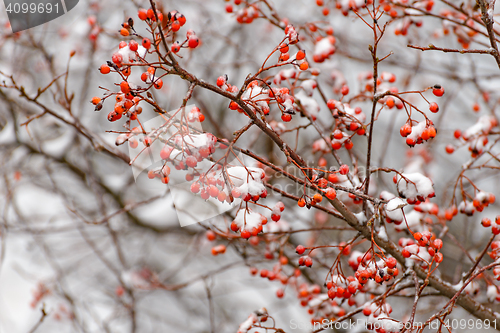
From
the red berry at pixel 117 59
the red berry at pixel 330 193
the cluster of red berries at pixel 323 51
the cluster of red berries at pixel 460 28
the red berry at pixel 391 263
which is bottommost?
→ the red berry at pixel 391 263

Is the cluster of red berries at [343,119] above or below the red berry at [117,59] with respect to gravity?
above

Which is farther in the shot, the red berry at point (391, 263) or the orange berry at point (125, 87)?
the red berry at point (391, 263)

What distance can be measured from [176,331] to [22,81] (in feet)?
17.4

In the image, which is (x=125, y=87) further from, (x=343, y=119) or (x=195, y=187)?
(x=343, y=119)

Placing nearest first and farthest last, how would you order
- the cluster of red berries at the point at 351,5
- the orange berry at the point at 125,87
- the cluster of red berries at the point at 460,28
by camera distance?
the orange berry at the point at 125,87, the cluster of red berries at the point at 351,5, the cluster of red berries at the point at 460,28

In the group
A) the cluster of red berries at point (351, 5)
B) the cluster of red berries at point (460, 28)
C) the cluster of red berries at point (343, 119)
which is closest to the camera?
the cluster of red berries at point (343, 119)

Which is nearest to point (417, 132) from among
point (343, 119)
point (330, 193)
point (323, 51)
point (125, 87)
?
point (343, 119)

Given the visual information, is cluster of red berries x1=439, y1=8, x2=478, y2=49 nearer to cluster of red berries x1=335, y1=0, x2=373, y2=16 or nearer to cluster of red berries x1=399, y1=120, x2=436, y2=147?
cluster of red berries x1=335, y1=0, x2=373, y2=16

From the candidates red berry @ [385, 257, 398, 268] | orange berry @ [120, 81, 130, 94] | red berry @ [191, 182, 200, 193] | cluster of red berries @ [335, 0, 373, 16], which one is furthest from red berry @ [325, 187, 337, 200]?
cluster of red berries @ [335, 0, 373, 16]

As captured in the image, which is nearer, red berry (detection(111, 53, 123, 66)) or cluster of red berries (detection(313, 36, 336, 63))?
red berry (detection(111, 53, 123, 66))

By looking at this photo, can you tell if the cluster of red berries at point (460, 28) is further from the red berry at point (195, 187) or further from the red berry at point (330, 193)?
the red berry at point (195, 187)

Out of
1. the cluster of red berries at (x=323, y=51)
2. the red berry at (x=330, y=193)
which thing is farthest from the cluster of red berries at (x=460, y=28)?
the red berry at (x=330, y=193)

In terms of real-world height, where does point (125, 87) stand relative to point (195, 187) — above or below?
above

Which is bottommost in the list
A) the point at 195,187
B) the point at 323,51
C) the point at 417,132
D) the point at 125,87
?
the point at 195,187
